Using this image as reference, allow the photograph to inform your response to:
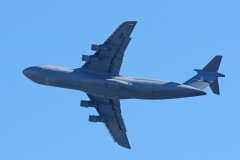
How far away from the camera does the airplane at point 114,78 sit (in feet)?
185

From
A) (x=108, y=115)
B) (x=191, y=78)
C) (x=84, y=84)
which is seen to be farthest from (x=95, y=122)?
(x=191, y=78)

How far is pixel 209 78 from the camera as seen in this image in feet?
199

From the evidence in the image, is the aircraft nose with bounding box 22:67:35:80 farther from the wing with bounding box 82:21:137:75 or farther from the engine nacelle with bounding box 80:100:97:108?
the engine nacelle with bounding box 80:100:97:108

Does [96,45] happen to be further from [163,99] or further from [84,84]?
[163,99]

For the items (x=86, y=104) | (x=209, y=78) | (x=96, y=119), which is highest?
(x=209, y=78)

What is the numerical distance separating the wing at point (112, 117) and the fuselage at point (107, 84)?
14.0ft

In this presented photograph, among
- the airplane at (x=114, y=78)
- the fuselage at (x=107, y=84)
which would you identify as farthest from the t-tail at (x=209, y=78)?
the fuselage at (x=107, y=84)

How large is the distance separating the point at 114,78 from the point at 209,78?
34.0 ft

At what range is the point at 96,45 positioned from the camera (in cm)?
5788

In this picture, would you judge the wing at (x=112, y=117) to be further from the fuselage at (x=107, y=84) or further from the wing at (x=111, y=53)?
the wing at (x=111, y=53)

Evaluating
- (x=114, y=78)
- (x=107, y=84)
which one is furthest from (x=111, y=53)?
(x=107, y=84)

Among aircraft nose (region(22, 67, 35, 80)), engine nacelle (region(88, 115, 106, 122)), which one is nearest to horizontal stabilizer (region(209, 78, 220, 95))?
engine nacelle (region(88, 115, 106, 122))

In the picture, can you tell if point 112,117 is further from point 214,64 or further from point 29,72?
point 214,64

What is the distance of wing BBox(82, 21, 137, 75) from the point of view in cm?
5650
